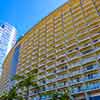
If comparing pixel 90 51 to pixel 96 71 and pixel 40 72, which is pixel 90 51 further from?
pixel 40 72

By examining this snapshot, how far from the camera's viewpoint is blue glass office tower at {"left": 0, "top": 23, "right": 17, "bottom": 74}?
89.1m

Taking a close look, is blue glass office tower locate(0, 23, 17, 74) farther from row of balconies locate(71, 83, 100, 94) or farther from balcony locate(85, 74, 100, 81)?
balcony locate(85, 74, 100, 81)

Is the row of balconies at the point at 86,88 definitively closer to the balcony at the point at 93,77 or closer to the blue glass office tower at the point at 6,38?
the balcony at the point at 93,77

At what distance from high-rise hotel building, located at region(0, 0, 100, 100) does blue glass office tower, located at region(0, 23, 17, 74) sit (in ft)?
64.8

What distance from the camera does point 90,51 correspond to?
1812 inches

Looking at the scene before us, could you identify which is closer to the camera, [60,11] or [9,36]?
[60,11]

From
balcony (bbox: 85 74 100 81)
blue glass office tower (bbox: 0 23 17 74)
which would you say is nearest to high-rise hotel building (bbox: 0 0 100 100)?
balcony (bbox: 85 74 100 81)

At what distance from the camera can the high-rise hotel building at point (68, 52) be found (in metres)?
42.6

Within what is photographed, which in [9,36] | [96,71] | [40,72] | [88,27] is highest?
[9,36]

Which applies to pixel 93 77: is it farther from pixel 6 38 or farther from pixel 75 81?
pixel 6 38

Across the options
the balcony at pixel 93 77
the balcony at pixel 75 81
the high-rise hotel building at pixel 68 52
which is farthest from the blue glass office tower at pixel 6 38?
the balcony at pixel 93 77

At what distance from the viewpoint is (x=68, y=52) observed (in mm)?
51469

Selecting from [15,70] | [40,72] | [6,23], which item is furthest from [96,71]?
[6,23]

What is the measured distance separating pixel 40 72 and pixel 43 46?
34.3 feet
